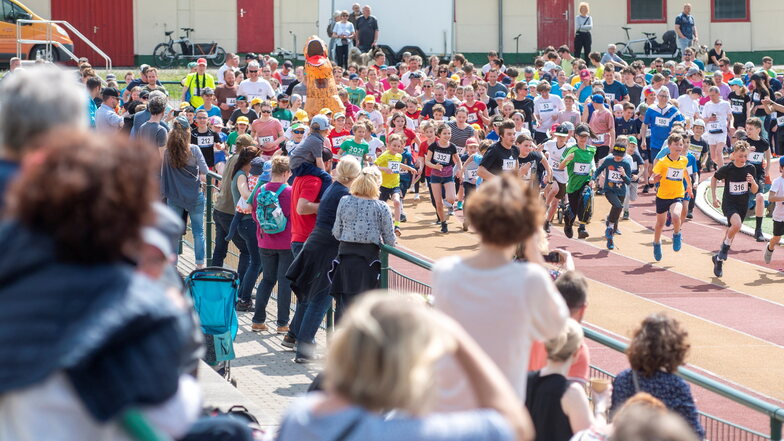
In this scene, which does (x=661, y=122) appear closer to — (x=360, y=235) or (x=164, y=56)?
(x=360, y=235)

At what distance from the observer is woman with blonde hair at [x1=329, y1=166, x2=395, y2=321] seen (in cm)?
861

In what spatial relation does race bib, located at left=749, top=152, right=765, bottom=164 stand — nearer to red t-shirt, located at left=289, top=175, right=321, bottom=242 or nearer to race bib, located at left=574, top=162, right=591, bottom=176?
race bib, located at left=574, top=162, right=591, bottom=176

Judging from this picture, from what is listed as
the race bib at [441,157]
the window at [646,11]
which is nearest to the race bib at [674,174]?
the race bib at [441,157]

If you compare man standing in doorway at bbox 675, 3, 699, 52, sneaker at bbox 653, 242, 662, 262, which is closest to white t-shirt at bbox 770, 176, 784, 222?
sneaker at bbox 653, 242, 662, 262

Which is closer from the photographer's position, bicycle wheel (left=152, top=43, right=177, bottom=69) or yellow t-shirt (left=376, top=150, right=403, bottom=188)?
yellow t-shirt (left=376, top=150, right=403, bottom=188)

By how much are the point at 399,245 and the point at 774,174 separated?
1160cm

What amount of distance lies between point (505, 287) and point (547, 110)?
17307 mm

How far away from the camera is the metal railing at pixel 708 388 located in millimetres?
5328

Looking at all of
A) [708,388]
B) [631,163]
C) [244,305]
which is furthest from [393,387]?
[631,163]

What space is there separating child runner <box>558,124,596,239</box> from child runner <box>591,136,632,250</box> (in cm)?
31

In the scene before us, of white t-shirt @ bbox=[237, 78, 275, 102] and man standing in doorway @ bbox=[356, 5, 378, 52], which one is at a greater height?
man standing in doorway @ bbox=[356, 5, 378, 52]

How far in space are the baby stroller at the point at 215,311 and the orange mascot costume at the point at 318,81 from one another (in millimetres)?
9894

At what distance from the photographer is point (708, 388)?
18.3 feet

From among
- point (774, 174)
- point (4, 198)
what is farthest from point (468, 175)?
point (4, 198)
